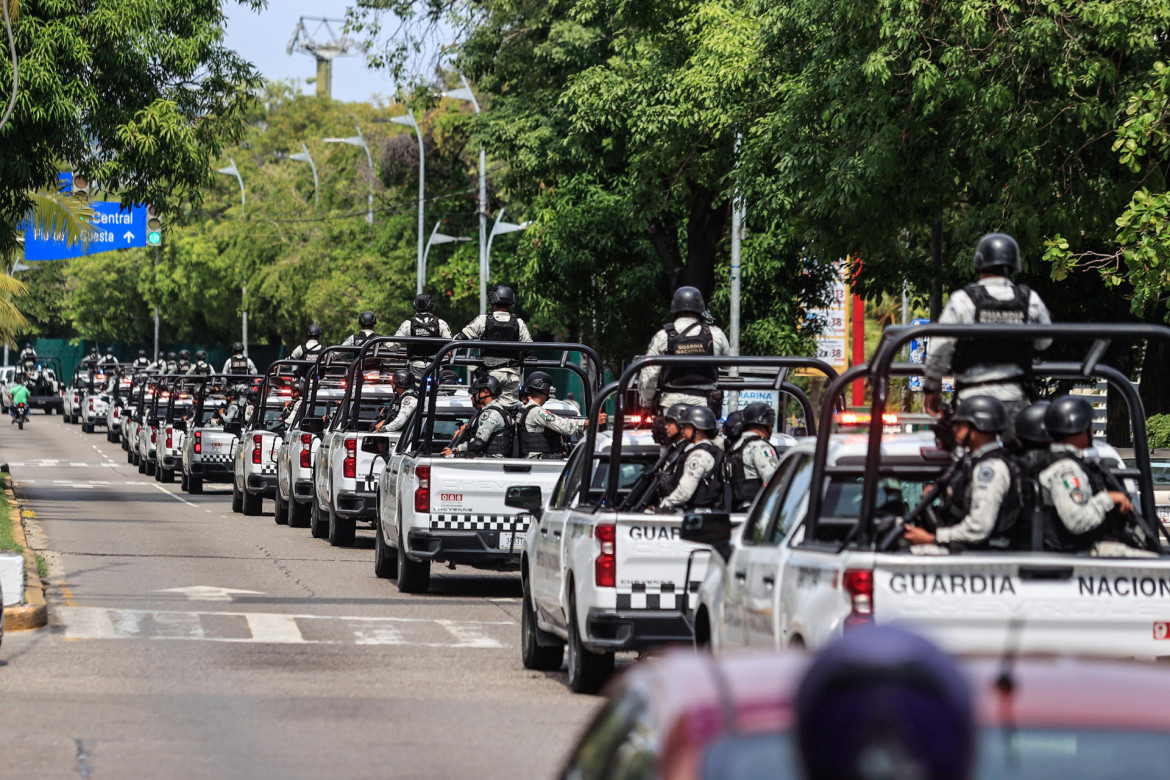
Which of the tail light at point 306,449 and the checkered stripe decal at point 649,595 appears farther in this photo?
the tail light at point 306,449

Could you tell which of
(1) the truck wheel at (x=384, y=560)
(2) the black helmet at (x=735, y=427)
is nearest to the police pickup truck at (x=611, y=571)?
(2) the black helmet at (x=735, y=427)

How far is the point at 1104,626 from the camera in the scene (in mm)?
7133

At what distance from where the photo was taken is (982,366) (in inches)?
336

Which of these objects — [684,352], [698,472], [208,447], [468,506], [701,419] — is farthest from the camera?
[208,447]

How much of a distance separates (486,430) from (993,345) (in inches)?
353

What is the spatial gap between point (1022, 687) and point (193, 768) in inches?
227

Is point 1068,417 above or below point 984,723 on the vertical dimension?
above

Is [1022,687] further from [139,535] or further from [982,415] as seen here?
[139,535]

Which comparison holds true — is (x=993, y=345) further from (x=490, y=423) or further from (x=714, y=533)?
(x=490, y=423)

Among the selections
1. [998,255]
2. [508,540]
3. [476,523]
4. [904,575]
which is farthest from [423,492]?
[904,575]

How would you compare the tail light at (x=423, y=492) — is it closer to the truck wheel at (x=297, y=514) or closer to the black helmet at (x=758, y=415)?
the black helmet at (x=758, y=415)

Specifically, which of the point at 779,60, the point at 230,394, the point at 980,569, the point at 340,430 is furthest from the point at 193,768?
the point at 230,394

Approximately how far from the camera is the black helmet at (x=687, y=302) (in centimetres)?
1362

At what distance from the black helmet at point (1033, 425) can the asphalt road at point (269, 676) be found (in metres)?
2.52
